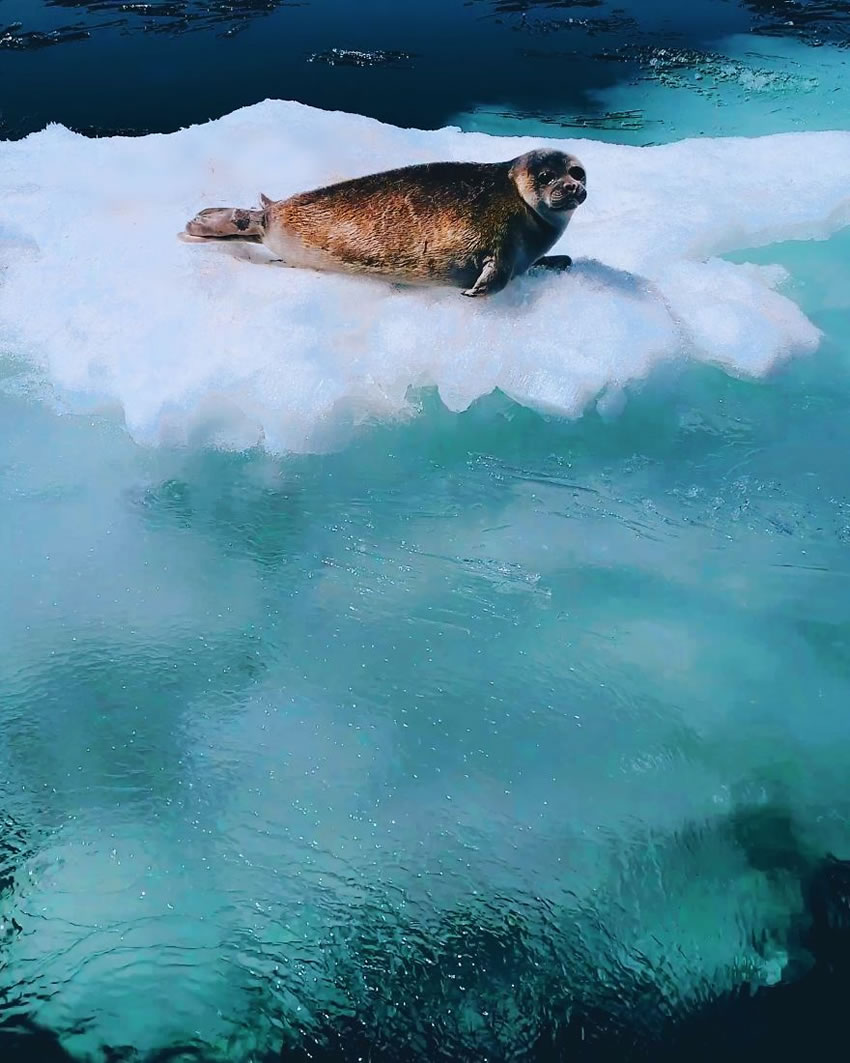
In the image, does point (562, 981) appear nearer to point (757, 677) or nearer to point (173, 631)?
point (757, 677)

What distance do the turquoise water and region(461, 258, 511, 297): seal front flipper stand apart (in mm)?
537

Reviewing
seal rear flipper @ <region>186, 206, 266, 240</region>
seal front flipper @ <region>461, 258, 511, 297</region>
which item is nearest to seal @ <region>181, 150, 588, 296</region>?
seal front flipper @ <region>461, 258, 511, 297</region>

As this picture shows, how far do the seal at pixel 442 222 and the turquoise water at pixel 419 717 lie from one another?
2.35 feet

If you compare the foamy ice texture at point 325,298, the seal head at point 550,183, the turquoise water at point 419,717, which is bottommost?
the turquoise water at point 419,717

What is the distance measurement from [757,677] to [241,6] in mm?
8467

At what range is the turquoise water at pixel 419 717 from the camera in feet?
8.12

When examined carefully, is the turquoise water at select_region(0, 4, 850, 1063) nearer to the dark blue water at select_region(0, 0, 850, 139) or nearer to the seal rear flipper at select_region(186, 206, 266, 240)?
the seal rear flipper at select_region(186, 206, 266, 240)

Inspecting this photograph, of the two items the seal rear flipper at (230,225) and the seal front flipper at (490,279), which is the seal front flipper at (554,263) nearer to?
the seal front flipper at (490,279)

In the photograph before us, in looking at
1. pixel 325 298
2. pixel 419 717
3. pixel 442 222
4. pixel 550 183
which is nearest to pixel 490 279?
pixel 442 222

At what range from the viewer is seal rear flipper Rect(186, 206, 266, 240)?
4.70m

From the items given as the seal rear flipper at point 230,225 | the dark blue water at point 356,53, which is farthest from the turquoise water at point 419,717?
the dark blue water at point 356,53

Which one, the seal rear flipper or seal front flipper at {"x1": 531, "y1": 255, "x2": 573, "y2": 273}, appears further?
the seal rear flipper

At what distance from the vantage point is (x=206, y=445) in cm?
389

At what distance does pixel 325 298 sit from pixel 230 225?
2.57 ft
